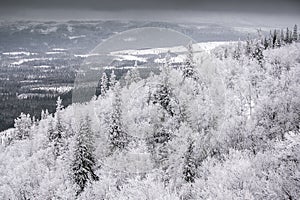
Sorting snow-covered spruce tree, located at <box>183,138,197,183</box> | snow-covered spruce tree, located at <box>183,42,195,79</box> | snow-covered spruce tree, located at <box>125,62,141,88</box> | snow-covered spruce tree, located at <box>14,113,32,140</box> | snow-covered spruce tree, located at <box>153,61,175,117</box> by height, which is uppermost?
snow-covered spruce tree, located at <box>183,42,195,79</box>

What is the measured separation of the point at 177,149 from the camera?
1624 inches

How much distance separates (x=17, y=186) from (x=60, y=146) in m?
7.97

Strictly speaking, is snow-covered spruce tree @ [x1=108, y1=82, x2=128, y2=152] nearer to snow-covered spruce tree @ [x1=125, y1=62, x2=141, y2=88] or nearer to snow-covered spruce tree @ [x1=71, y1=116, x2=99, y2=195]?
snow-covered spruce tree @ [x1=71, y1=116, x2=99, y2=195]

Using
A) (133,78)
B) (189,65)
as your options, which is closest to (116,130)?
(189,65)

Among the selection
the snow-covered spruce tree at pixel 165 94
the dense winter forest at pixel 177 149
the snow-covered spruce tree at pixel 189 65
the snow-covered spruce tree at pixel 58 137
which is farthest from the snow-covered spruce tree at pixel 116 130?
the snow-covered spruce tree at pixel 189 65

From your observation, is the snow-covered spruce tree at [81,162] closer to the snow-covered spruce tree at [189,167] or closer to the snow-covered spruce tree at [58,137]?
the snow-covered spruce tree at [189,167]

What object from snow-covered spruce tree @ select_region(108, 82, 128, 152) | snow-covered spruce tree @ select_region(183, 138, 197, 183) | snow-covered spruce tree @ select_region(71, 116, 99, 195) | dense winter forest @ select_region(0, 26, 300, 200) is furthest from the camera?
snow-covered spruce tree @ select_region(108, 82, 128, 152)

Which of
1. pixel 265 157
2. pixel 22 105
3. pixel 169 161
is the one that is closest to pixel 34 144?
pixel 169 161

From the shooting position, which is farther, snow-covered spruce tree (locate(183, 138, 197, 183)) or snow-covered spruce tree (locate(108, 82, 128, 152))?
snow-covered spruce tree (locate(108, 82, 128, 152))

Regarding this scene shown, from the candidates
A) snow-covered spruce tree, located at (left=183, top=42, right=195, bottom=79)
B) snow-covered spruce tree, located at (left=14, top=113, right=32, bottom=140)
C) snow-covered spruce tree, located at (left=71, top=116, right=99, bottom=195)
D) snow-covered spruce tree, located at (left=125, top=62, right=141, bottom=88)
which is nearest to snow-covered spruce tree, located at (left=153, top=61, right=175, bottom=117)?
snow-covered spruce tree, located at (left=71, top=116, right=99, bottom=195)

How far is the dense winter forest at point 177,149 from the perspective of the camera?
27203mm

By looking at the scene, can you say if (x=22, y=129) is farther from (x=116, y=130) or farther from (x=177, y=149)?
(x=177, y=149)

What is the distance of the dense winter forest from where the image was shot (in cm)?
2720

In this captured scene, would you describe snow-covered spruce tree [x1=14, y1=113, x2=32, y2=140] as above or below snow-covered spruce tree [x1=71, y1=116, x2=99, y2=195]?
below
